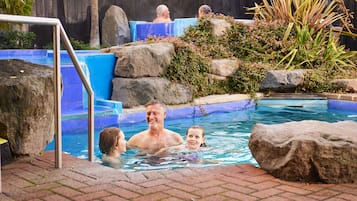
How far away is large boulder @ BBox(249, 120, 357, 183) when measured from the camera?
10.3 ft

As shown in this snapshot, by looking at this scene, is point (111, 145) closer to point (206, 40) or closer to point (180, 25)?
point (206, 40)

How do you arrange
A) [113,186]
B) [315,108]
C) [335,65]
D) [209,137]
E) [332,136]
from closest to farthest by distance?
1. [113,186]
2. [332,136]
3. [209,137]
4. [315,108]
5. [335,65]

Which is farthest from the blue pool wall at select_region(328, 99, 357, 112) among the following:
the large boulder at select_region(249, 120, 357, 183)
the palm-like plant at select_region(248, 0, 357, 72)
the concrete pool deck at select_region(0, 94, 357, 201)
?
the concrete pool deck at select_region(0, 94, 357, 201)

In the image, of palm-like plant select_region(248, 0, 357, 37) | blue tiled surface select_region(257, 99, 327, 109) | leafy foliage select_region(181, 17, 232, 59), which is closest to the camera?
blue tiled surface select_region(257, 99, 327, 109)

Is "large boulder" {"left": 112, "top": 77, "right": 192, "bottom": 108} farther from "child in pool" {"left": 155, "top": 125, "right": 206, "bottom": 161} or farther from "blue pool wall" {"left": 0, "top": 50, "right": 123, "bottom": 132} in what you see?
"child in pool" {"left": 155, "top": 125, "right": 206, "bottom": 161}

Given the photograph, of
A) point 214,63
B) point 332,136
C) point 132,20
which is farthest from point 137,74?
point 132,20

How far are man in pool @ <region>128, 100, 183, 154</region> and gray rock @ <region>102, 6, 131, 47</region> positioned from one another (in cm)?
Answer: 841

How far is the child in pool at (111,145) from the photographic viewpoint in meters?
4.93

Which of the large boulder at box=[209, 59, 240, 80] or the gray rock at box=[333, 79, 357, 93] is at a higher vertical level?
the large boulder at box=[209, 59, 240, 80]

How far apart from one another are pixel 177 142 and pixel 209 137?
136 cm

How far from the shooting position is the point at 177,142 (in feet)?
18.0

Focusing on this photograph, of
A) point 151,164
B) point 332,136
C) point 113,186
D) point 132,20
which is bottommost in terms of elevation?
point 151,164

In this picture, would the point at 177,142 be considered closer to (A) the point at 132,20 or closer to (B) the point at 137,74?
(B) the point at 137,74

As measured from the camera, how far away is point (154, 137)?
5.48 metres
